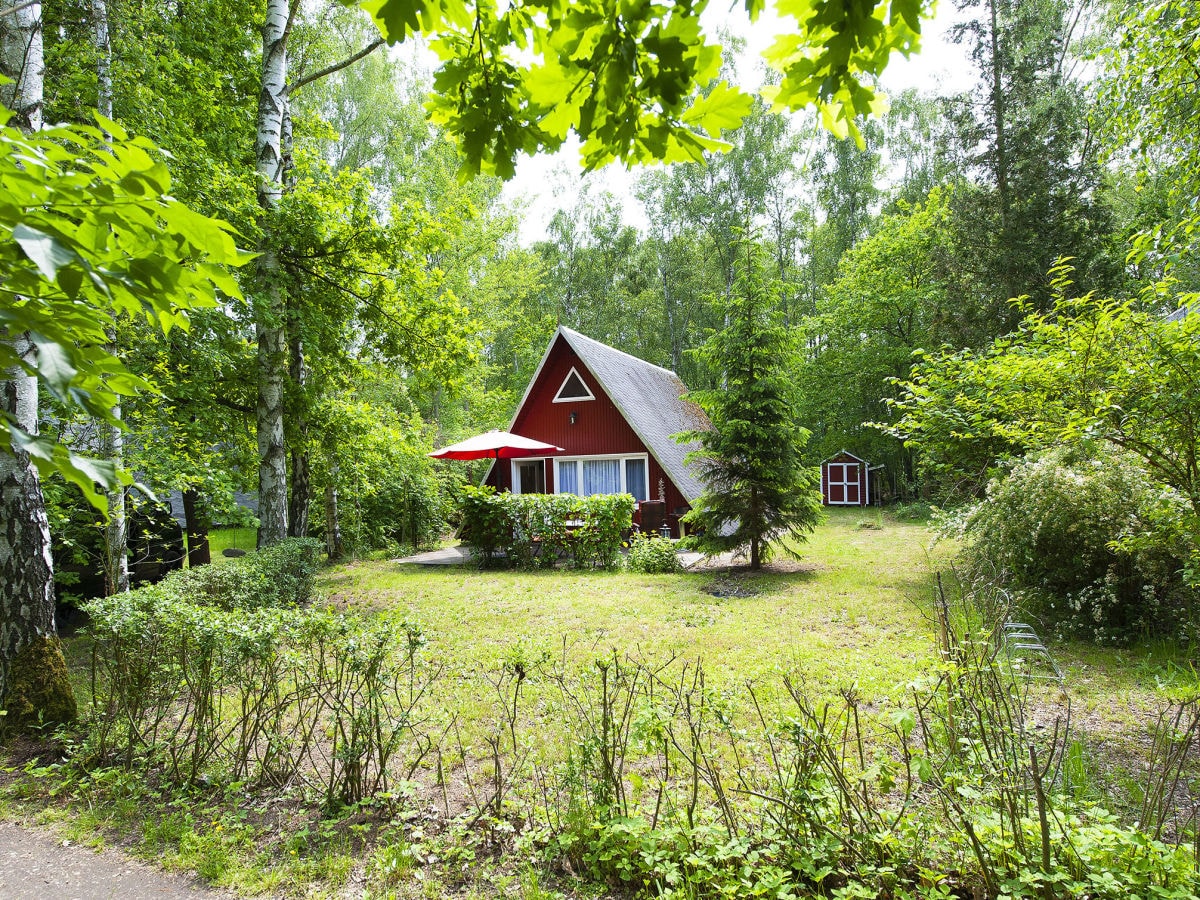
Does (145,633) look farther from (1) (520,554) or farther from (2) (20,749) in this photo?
(1) (520,554)

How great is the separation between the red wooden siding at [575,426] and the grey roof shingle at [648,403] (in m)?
0.34

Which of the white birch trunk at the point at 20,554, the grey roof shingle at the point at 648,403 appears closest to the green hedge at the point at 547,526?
the grey roof shingle at the point at 648,403

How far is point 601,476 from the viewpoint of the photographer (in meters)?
16.3

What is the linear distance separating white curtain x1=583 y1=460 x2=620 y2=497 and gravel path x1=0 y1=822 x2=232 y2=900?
13150mm

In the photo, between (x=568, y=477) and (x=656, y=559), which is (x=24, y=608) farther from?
(x=568, y=477)

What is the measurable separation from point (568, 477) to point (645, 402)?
324 centimetres

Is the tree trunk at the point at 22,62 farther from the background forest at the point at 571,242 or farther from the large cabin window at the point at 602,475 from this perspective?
the large cabin window at the point at 602,475

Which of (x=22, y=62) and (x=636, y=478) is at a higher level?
(x=22, y=62)

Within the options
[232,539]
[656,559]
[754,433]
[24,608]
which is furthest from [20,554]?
[232,539]

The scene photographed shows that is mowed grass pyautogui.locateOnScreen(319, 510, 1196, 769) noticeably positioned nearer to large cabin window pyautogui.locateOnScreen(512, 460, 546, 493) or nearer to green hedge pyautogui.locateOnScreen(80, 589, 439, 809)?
green hedge pyautogui.locateOnScreen(80, 589, 439, 809)

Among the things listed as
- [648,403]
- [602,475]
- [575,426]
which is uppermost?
[648,403]

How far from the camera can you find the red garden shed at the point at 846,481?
2562cm

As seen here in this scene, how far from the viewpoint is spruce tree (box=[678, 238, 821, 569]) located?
10227mm

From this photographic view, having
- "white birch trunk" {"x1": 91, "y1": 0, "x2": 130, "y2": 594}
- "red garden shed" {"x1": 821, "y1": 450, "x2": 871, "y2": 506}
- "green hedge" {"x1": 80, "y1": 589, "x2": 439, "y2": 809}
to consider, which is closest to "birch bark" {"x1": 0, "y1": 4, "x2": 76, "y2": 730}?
"green hedge" {"x1": 80, "y1": 589, "x2": 439, "y2": 809}
